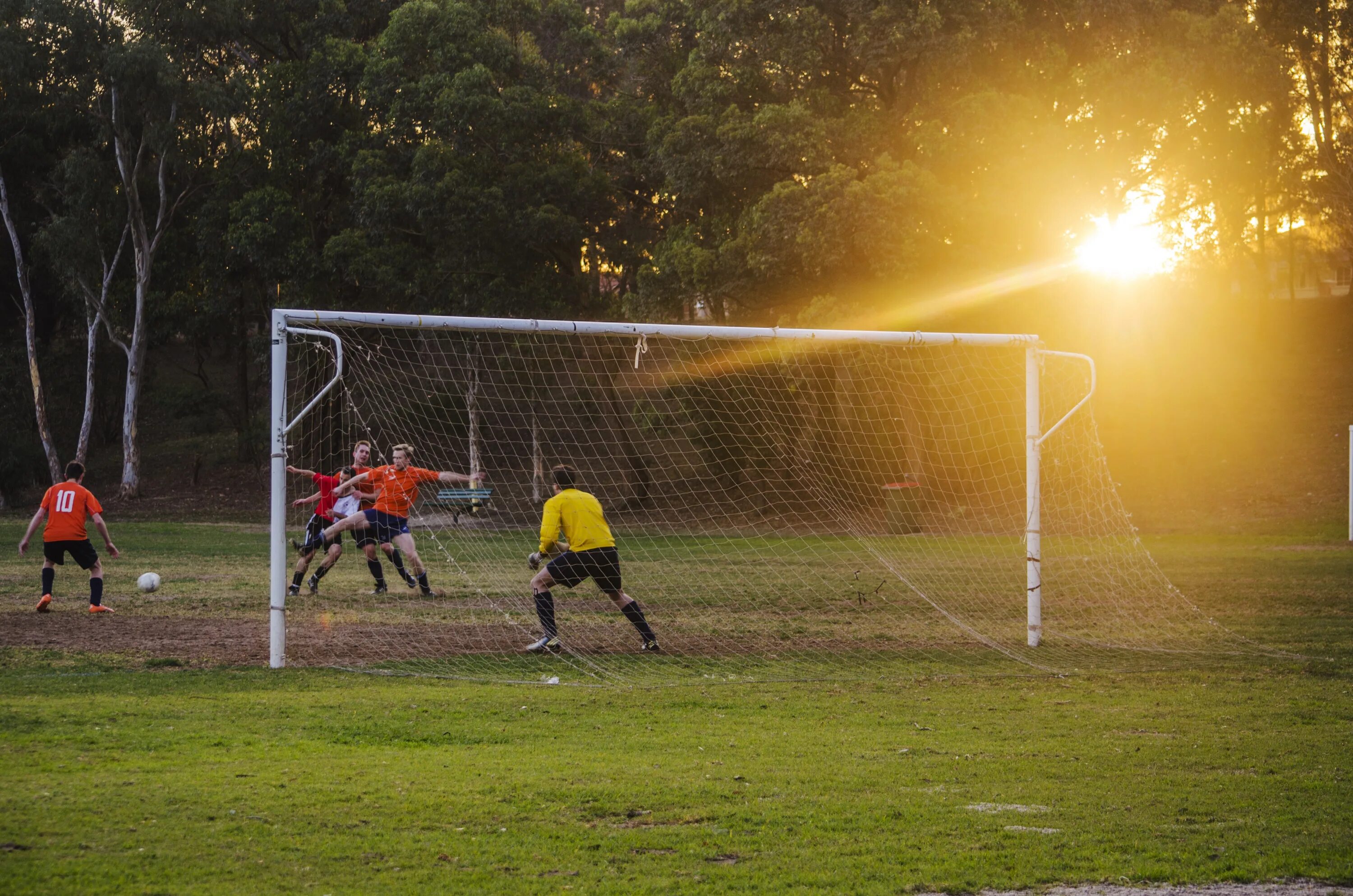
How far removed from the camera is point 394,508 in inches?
577

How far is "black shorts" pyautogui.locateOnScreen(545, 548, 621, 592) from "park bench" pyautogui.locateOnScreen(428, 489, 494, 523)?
9437 mm

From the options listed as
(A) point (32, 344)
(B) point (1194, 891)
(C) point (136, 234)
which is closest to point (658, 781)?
(B) point (1194, 891)

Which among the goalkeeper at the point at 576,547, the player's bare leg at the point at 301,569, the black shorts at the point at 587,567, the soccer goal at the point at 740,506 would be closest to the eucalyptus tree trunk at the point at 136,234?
the soccer goal at the point at 740,506

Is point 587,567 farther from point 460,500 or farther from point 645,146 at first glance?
point 645,146

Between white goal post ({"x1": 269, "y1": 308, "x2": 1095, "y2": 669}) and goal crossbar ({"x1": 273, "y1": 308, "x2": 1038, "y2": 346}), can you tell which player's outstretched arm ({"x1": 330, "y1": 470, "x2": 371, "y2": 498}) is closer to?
white goal post ({"x1": 269, "y1": 308, "x2": 1095, "y2": 669})

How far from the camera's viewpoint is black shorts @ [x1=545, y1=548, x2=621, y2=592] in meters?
10.8

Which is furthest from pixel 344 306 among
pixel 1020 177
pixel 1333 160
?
pixel 1333 160

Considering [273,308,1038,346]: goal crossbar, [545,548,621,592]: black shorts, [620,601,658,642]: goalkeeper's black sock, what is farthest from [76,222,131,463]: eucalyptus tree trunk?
[620,601,658,642]: goalkeeper's black sock

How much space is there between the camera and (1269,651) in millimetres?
11195

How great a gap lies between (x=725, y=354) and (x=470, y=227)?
814 centimetres

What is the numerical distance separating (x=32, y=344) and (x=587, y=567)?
3547cm

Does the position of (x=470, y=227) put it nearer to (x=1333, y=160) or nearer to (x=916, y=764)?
(x=1333, y=160)

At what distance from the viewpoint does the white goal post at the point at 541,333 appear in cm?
999

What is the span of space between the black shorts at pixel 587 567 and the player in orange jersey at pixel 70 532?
5.40 m
